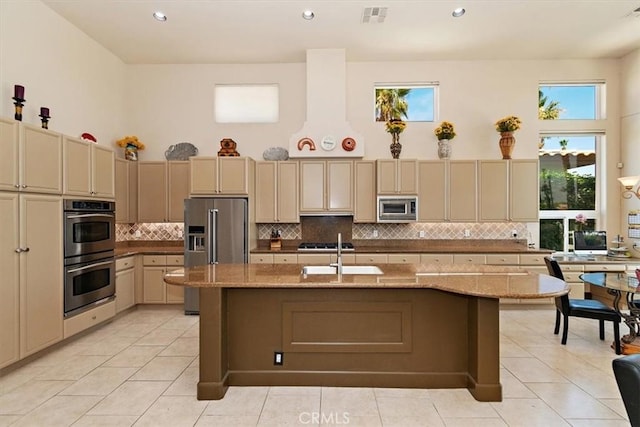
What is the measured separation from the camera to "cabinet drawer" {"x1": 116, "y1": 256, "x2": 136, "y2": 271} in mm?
4743

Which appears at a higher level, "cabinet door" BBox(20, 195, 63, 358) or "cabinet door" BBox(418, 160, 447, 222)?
"cabinet door" BBox(418, 160, 447, 222)

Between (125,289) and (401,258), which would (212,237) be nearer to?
(125,289)

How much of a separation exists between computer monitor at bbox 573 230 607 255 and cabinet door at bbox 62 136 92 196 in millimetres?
6955

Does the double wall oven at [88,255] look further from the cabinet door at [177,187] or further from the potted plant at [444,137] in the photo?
the potted plant at [444,137]

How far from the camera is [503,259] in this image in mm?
5109

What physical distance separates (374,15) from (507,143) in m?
2.77

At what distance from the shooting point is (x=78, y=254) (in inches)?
155

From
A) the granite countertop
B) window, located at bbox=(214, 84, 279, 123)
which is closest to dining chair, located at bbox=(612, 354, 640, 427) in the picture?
the granite countertop

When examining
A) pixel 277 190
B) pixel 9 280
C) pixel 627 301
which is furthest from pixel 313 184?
pixel 627 301

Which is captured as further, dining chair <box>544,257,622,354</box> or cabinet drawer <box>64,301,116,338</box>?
cabinet drawer <box>64,301,116,338</box>

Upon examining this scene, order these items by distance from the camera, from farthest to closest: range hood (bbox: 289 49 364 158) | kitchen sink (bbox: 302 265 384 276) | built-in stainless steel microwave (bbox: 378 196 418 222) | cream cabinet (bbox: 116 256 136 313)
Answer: range hood (bbox: 289 49 364 158), built-in stainless steel microwave (bbox: 378 196 418 222), cream cabinet (bbox: 116 256 136 313), kitchen sink (bbox: 302 265 384 276)

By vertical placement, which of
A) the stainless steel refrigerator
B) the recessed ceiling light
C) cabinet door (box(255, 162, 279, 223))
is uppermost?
the recessed ceiling light

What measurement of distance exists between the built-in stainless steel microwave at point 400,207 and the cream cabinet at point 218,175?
6.55ft

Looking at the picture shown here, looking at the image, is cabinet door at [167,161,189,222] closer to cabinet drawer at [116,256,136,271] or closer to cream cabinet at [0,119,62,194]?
cabinet drawer at [116,256,136,271]
